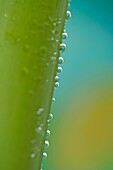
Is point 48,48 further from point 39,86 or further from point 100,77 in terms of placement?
point 100,77

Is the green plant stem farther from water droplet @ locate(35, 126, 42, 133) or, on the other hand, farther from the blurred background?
the blurred background

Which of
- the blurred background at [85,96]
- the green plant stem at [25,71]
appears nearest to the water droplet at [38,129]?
the green plant stem at [25,71]

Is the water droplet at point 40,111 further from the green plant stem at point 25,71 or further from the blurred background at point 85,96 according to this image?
the blurred background at point 85,96

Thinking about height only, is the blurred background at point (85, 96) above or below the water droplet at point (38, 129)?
above

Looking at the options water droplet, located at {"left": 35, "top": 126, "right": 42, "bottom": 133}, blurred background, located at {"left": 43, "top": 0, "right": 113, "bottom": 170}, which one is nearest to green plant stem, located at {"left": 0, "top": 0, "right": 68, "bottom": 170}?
water droplet, located at {"left": 35, "top": 126, "right": 42, "bottom": 133}

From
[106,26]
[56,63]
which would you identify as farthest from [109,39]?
[56,63]

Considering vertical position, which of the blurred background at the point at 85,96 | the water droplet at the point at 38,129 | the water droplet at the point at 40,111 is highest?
the blurred background at the point at 85,96

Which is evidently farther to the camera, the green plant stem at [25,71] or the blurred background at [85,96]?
the blurred background at [85,96]
